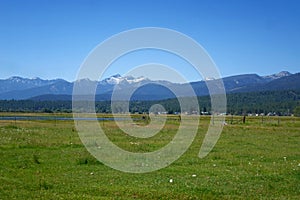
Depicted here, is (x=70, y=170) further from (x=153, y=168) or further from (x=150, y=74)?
(x=150, y=74)

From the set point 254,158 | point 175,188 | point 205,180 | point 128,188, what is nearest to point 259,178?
point 205,180

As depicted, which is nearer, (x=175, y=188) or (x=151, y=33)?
(x=175, y=188)

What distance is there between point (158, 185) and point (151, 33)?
885 cm

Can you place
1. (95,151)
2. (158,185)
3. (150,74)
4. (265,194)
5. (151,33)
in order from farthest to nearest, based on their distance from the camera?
(95,151) → (150,74) → (151,33) → (158,185) → (265,194)

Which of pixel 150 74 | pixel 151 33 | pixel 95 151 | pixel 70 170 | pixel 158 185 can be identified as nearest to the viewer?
pixel 158 185

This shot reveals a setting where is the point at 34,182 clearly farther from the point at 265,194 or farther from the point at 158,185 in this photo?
the point at 265,194

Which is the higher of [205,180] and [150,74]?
[150,74]

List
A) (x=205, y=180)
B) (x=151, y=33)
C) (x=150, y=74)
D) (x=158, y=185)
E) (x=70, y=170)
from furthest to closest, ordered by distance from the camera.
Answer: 1. (x=150, y=74)
2. (x=151, y=33)
3. (x=70, y=170)
4. (x=205, y=180)
5. (x=158, y=185)

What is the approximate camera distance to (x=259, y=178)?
60.5 feet

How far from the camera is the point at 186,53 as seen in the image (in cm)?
2138

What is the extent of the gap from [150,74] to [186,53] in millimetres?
4602

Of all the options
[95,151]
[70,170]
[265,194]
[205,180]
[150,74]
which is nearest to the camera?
[265,194]

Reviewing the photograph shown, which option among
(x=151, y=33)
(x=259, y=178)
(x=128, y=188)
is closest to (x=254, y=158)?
(x=259, y=178)

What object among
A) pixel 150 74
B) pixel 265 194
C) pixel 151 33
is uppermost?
pixel 151 33
